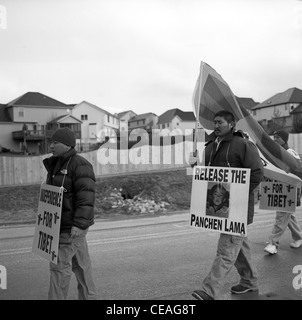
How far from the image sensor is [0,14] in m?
4.10

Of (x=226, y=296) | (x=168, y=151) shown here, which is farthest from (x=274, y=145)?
(x=168, y=151)

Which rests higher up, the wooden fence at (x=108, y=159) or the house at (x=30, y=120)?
the house at (x=30, y=120)

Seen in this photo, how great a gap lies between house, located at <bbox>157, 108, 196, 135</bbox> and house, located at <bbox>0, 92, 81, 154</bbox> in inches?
54.3

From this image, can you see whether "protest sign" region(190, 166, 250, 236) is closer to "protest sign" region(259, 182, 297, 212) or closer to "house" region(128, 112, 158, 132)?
"protest sign" region(259, 182, 297, 212)

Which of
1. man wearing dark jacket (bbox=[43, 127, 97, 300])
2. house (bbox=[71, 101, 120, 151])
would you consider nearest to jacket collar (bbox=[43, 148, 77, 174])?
man wearing dark jacket (bbox=[43, 127, 97, 300])

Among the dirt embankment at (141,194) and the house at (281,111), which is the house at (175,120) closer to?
the house at (281,111)

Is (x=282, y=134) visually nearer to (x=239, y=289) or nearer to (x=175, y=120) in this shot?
(x=175, y=120)

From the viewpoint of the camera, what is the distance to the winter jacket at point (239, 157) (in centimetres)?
381

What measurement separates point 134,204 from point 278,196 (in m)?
6.32

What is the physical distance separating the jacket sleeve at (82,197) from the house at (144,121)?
2.57 metres

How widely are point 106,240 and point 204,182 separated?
344 centimetres

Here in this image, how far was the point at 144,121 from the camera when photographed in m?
6.25

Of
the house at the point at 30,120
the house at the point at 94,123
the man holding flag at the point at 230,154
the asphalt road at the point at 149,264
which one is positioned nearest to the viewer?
the man holding flag at the point at 230,154

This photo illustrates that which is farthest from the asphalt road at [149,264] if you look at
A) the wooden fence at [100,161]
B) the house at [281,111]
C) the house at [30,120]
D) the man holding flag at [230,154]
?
the house at [281,111]
